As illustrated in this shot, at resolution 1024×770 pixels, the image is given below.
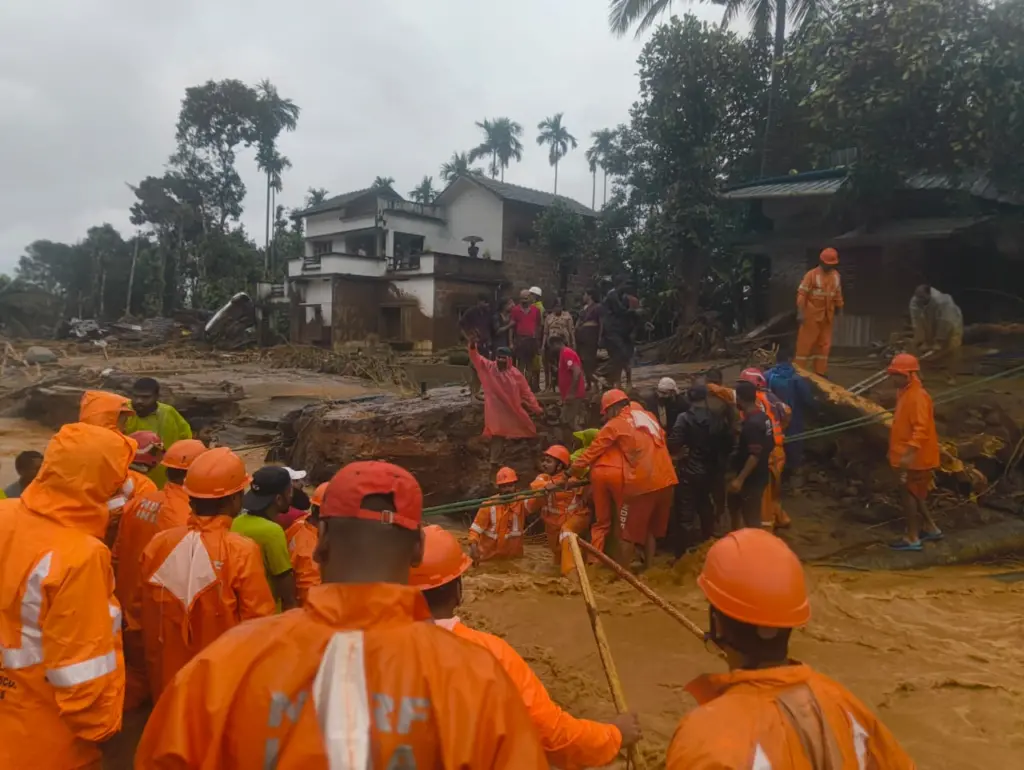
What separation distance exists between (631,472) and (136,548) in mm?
3945

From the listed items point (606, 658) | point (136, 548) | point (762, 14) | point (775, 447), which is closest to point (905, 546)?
point (775, 447)

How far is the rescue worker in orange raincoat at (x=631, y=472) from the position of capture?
622 centimetres

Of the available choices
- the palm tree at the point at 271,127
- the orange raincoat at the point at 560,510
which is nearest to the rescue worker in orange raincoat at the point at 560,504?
the orange raincoat at the point at 560,510

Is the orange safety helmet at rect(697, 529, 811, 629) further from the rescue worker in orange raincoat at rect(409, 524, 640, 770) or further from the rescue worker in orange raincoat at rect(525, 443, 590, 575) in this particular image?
the rescue worker in orange raincoat at rect(525, 443, 590, 575)

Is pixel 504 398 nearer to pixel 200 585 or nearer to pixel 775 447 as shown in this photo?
pixel 775 447

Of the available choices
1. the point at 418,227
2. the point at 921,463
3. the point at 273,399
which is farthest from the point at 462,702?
the point at 418,227

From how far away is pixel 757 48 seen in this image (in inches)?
731

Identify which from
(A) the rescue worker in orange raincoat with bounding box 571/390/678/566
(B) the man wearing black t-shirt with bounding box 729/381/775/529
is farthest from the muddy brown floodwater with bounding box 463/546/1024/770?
(B) the man wearing black t-shirt with bounding box 729/381/775/529

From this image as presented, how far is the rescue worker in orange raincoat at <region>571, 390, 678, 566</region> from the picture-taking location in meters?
6.22

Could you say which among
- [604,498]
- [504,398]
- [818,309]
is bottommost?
[604,498]

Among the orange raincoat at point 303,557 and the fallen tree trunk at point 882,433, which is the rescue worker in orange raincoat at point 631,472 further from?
the orange raincoat at point 303,557

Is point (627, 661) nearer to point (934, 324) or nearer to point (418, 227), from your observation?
point (934, 324)

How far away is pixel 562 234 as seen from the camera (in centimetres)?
2561

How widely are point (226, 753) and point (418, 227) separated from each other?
3094 centimetres
